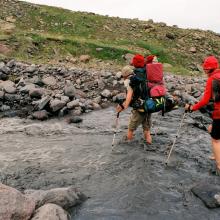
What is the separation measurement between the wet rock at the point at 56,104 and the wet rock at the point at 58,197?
9.38 meters

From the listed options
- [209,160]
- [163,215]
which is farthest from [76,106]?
[163,215]

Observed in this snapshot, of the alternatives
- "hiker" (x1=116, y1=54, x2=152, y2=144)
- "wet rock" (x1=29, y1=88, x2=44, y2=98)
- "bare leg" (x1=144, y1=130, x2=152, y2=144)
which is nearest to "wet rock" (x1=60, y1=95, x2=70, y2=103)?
"wet rock" (x1=29, y1=88, x2=44, y2=98)

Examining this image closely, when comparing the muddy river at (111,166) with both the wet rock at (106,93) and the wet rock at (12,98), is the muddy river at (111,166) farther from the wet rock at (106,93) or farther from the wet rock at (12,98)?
the wet rock at (106,93)

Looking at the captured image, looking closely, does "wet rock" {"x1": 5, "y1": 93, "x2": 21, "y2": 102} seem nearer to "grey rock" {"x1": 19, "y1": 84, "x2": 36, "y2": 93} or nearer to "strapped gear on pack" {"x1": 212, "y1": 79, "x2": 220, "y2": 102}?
"grey rock" {"x1": 19, "y1": 84, "x2": 36, "y2": 93}

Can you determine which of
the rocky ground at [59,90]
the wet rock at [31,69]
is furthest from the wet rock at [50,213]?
the wet rock at [31,69]

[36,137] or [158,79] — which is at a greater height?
[158,79]

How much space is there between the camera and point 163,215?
380 inches

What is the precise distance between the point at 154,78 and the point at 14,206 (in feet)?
21.6

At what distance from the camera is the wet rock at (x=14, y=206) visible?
8.10 meters

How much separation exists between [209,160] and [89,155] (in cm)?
397

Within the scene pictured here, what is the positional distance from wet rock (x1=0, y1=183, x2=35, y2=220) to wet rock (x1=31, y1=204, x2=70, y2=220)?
17 cm

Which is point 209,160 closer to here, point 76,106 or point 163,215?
point 163,215

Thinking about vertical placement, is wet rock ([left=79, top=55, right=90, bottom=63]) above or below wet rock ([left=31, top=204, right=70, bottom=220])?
above

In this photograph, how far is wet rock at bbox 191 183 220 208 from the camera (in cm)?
1002
